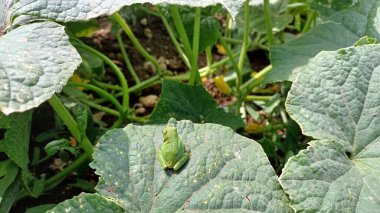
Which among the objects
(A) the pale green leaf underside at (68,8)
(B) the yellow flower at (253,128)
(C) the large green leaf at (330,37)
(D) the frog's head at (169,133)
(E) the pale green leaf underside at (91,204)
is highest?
(A) the pale green leaf underside at (68,8)

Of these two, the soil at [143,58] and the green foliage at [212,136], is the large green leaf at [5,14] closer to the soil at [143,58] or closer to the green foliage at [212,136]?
the green foliage at [212,136]

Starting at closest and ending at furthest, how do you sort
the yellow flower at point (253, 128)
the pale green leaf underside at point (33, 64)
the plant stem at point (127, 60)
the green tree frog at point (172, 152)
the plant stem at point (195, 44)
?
1. the pale green leaf underside at point (33, 64)
2. the green tree frog at point (172, 152)
3. the plant stem at point (195, 44)
4. the yellow flower at point (253, 128)
5. the plant stem at point (127, 60)

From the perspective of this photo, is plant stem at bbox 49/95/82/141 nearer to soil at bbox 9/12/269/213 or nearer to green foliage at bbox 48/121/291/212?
green foliage at bbox 48/121/291/212

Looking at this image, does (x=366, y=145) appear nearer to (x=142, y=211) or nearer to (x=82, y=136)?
(x=142, y=211)

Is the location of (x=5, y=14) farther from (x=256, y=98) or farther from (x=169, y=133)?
(x=256, y=98)

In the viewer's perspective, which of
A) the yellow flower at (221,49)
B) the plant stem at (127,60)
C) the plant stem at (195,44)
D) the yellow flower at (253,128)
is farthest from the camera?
the yellow flower at (221,49)

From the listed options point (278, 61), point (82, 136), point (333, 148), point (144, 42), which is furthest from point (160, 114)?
point (144, 42)

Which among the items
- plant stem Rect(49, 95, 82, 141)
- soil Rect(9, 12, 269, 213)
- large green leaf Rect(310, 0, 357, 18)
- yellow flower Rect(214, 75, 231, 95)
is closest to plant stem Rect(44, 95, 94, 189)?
plant stem Rect(49, 95, 82, 141)

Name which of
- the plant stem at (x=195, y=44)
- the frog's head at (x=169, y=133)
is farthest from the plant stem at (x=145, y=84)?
the frog's head at (x=169, y=133)
